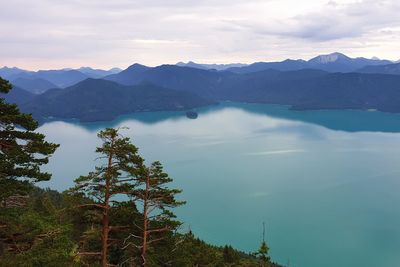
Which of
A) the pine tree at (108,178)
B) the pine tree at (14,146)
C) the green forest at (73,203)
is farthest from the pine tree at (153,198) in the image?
the pine tree at (14,146)

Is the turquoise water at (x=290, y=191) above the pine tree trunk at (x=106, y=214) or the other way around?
the other way around

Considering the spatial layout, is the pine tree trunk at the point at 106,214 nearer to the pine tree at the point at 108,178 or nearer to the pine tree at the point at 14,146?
the pine tree at the point at 108,178

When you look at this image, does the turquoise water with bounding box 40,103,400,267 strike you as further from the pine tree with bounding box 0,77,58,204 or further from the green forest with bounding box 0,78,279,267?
the pine tree with bounding box 0,77,58,204

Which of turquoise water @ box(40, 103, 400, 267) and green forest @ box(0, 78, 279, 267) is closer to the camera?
green forest @ box(0, 78, 279, 267)

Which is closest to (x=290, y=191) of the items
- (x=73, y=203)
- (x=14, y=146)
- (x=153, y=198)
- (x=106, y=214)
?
(x=153, y=198)

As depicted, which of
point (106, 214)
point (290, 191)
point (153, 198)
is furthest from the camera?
point (290, 191)

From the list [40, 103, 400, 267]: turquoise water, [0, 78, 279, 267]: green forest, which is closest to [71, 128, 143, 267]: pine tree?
[0, 78, 279, 267]: green forest

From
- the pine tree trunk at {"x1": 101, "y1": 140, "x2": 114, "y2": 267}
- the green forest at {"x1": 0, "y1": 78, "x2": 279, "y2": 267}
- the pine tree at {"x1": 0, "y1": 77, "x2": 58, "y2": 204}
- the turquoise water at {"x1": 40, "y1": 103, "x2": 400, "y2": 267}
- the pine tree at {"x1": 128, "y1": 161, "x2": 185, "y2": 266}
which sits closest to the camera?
the green forest at {"x1": 0, "y1": 78, "x2": 279, "y2": 267}

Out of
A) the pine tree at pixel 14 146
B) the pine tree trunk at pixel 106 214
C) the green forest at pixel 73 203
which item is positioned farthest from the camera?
the pine tree trunk at pixel 106 214

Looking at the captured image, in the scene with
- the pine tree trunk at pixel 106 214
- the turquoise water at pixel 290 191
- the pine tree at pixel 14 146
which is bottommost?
the turquoise water at pixel 290 191

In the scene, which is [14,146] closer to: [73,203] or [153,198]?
[73,203]
